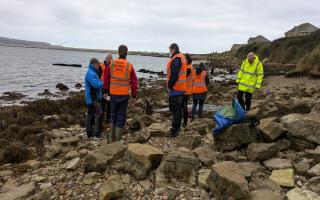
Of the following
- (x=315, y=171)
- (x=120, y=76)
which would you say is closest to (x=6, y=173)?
(x=120, y=76)

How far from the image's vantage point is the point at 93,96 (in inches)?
354

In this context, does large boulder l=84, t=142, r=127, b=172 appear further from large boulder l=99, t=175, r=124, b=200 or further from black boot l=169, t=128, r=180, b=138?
black boot l=169, t=128, r=180, b=138

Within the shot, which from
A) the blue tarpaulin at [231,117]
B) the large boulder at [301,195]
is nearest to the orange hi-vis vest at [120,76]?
the blue tarpaulin at [231,117]

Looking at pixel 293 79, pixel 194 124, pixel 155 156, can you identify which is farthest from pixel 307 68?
pixel 155 156

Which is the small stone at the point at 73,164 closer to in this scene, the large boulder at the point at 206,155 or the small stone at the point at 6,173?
the small stone at the point at 6,173

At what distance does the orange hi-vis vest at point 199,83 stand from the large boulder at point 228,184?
5539 millimetres

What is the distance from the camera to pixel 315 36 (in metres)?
37.2

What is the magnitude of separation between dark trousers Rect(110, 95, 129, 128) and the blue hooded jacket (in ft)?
2.97

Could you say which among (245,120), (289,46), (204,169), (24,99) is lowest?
(24,99)

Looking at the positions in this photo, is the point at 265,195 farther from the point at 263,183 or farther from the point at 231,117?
the point at 231,117

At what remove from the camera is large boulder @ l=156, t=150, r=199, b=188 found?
233 inches

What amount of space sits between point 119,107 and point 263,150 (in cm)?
369

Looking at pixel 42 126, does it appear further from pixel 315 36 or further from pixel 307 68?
pixel 315 36

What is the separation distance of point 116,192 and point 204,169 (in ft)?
5.86
